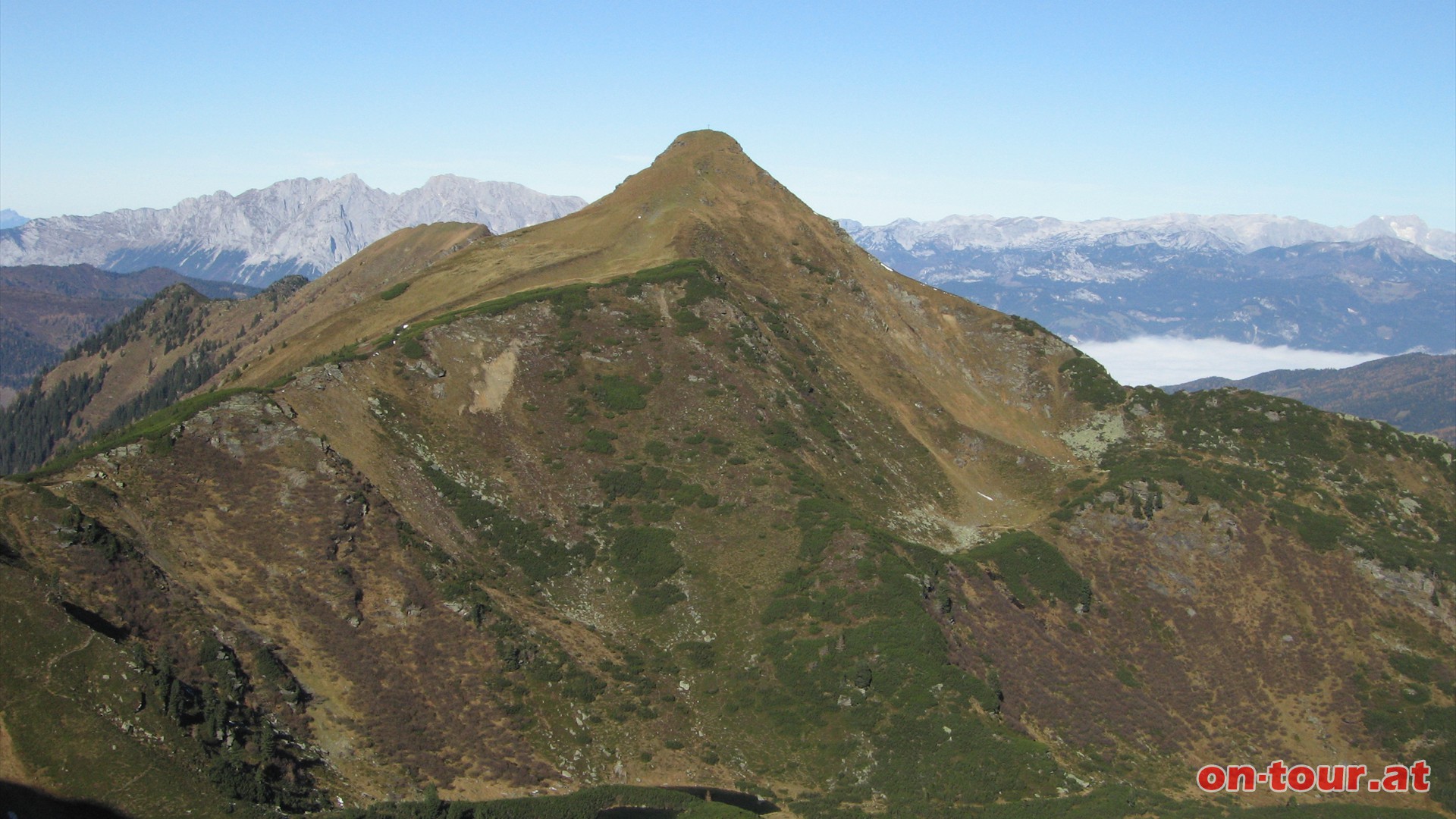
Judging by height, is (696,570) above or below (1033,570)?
above

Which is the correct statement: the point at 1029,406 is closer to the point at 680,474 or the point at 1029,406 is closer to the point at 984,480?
the point at 984,480

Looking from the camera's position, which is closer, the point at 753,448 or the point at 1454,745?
the point at 1454,745

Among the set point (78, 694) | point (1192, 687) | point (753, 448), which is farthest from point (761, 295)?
point (78, 694)

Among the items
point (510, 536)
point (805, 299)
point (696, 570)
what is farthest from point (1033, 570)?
point (805, 299)

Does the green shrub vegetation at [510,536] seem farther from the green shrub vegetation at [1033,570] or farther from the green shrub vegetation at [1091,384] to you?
the green shrub vegetation at [1091,384]

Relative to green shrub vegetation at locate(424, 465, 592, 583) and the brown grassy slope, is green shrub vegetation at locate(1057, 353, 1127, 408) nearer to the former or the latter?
the brown grassy slope

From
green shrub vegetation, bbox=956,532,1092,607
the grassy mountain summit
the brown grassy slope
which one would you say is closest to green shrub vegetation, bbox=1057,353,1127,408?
the grassy mountain summit

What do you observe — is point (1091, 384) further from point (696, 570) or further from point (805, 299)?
point (696, 570)

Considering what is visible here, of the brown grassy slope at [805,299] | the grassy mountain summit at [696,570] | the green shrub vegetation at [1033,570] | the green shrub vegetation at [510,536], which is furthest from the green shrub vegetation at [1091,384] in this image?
the green shrub vegetation at [510,536]
